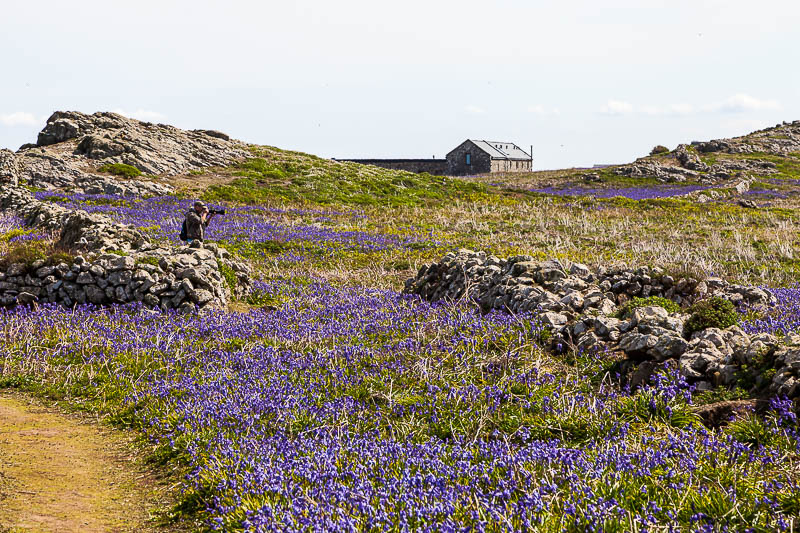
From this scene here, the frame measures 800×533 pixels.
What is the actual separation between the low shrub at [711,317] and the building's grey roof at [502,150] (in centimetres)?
8058

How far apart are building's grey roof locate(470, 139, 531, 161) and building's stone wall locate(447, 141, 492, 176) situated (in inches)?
35.1

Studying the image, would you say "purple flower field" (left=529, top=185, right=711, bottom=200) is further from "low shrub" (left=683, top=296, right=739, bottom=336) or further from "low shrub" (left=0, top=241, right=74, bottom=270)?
"low shrub" (left=0, top=241, right=74, bottom=270)

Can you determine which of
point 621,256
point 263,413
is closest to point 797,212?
point 621,256

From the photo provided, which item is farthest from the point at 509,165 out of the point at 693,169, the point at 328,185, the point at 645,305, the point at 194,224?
the point at 645,305

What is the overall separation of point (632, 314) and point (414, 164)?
82811mm

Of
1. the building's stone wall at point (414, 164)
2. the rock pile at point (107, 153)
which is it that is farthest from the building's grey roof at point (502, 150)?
the rock pile at point (107, 153)

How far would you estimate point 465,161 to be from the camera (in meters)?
88.7

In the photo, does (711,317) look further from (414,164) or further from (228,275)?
(414,164)

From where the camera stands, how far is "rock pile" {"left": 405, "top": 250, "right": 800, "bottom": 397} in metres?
6.05

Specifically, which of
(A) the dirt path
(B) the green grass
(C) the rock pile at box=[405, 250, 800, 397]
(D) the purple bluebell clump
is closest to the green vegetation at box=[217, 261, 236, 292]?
(C) the rock pile at box=[405, 250, 800, 397]

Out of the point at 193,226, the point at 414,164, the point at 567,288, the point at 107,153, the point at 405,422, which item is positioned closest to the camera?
the point at 405,422

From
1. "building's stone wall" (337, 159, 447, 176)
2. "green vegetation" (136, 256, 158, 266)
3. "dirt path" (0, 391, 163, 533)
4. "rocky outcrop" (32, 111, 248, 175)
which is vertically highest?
"building's stone wall" (337, 159, 447, 176)

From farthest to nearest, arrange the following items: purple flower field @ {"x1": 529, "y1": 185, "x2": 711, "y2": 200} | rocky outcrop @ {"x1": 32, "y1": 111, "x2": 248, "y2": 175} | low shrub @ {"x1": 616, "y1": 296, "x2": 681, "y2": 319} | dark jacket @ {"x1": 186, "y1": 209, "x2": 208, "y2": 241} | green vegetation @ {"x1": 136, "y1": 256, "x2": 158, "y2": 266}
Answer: purple flower field @ {"x1": 529, "y1": 185, "x2": 711, "y2": 200} → rocky outcrop @ {"x1": 32, "y1": 111, "x2": 248, "y2": 175} → dark jacket @ {"x1": 186, "y1": 209, "x2": 208, "y2": 241} → green vegetation @ {"x1": 136, "y1": 256, "x2": 158, "y2": 266} → low shrub @ {"x1": 616, "y1": 296, "x2": 681, "y2": 319}

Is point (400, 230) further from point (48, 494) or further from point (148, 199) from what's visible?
point (48, 494)
